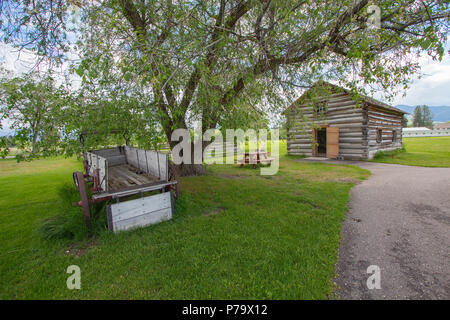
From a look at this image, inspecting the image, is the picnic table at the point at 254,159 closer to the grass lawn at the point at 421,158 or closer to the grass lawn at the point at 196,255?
the grass lawn at the point at 196,255

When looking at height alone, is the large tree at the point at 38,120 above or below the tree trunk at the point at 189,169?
above

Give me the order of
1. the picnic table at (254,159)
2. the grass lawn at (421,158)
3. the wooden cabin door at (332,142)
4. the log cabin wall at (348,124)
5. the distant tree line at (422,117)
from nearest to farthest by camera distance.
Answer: the grass lawn at (421,158) < the picnic table at (254,159) < the log cabin wall at (348,124) < the wooden cabin door at (332,142) < the distant tree line at (422,117)

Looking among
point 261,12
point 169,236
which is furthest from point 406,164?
point 169,236

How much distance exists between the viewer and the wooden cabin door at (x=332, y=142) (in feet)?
45.2

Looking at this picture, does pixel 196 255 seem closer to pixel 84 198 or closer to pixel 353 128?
pixel 84 198

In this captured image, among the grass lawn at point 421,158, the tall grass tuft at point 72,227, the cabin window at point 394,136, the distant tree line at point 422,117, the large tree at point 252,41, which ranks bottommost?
the tall grass tuft at point 72,227

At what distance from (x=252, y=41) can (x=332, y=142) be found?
38.0ft

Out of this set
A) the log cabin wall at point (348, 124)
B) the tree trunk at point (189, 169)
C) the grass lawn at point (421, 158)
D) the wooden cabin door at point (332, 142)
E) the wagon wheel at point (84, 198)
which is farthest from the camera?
the wooden cabin door at point (332, 142)

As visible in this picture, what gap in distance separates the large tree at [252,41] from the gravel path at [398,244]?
10.1 feet

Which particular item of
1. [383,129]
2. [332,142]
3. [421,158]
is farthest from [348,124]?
Result: [421,158]

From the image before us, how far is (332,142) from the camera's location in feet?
46.0

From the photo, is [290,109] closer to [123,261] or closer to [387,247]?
[387,247]

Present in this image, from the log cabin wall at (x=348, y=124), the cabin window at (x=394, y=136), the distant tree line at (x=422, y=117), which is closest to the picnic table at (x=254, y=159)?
the log cabin wall at (x=348, y=124)

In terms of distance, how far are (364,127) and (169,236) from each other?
14078 millimetres
